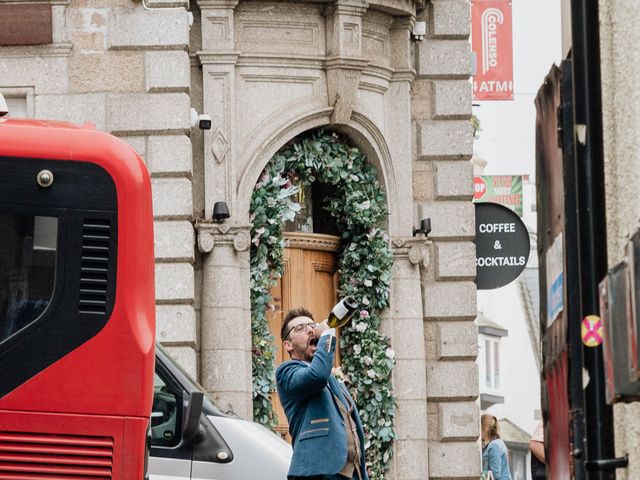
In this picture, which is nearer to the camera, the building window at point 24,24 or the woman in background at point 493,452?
the building window at point 24,24

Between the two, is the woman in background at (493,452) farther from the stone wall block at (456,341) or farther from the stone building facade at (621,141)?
the stone building facade at (621,141)

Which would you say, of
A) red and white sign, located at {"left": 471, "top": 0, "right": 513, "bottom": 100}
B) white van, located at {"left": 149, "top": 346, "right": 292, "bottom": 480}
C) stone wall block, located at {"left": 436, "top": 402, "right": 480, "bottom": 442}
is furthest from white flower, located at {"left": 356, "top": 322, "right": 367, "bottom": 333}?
red and white sign, located at {"left": 471, "top": 0, "right": 513, "bottom": 100}

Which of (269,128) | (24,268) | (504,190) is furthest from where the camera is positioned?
(504,190)

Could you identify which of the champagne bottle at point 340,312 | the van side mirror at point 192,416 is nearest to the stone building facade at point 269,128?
the van side mirror at point 192,416

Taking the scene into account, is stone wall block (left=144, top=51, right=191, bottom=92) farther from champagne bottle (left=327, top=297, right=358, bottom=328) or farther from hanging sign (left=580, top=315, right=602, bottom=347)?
hanging sign (left=580, top=315, right=602, bottom=347)

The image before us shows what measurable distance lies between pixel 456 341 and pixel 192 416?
28.7ft

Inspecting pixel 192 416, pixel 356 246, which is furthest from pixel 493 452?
pixel 192 416

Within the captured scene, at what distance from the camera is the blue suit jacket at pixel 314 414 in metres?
9.71

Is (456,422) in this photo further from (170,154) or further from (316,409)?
(316,409)

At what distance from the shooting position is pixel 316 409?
9.96 meters

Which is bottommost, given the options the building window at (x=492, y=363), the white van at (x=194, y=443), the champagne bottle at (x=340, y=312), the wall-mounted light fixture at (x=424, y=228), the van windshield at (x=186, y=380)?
the white van at (x=194, y=443)

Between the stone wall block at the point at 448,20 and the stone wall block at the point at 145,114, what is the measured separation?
11.7 feet

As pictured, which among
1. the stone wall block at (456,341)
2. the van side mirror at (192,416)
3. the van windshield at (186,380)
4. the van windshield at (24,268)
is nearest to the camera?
the van windshield at (24,268)

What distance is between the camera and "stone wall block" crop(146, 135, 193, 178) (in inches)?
656
